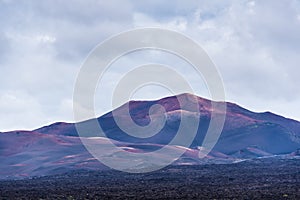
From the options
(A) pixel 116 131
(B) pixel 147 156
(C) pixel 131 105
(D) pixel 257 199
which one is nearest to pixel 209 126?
(A) pixel 116 131

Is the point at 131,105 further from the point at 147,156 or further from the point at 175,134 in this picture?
the point at 147,156

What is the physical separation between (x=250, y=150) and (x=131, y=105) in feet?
194

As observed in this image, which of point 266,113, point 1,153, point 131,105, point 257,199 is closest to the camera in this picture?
point 257,199

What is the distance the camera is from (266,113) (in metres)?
155

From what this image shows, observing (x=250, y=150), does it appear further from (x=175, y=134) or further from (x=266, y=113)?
(x=266, y=113)

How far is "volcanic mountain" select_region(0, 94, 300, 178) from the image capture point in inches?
3647

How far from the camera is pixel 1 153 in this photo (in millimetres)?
108625

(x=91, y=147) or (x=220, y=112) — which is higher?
(x=220, y=112)

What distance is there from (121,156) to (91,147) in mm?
13623

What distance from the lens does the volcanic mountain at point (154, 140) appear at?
3647 inches

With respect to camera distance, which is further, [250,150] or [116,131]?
[116,131]

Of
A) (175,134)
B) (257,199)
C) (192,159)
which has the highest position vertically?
(175,134)

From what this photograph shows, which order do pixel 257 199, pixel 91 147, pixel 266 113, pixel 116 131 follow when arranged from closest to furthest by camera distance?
pixel 257 199 → pixel 91 147 → pixel 116 131 → pixel 266 113

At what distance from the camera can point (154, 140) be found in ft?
407
